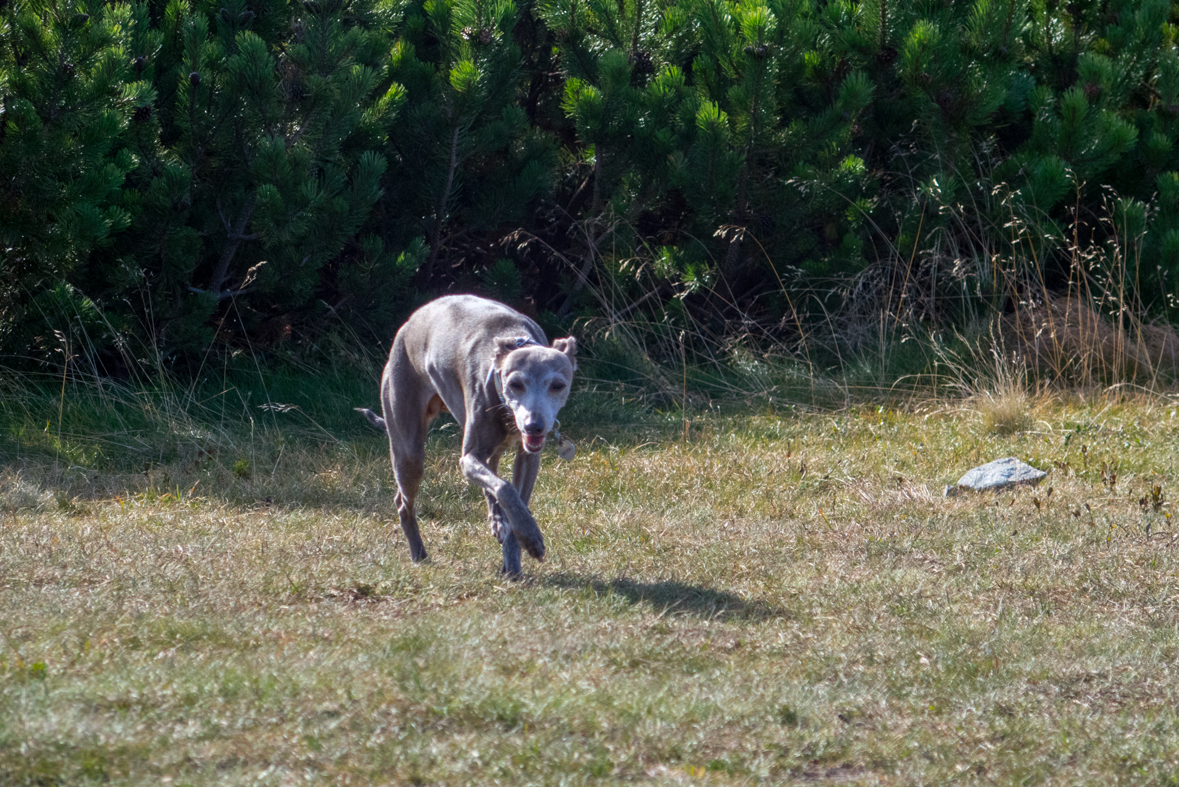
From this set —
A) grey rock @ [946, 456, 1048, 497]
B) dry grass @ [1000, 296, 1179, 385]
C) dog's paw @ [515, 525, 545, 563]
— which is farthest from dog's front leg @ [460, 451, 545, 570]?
dry grass @ [1000, 296, 1179, 385]

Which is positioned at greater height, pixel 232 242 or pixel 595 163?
pixel 595 163

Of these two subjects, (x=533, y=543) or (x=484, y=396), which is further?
(x=484, y=396)

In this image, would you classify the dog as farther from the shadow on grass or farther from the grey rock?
the grey rock

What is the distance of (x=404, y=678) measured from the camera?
3637 millimetres

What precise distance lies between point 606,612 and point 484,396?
1.09 m

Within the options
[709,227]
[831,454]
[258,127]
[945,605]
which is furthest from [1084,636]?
[258,127]

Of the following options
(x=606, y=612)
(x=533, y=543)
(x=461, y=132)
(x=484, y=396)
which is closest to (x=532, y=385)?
(x=484, y=396)

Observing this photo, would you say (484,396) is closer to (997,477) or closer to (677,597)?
(677,597)

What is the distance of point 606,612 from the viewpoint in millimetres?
4586

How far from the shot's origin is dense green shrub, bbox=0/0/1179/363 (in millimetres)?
8250

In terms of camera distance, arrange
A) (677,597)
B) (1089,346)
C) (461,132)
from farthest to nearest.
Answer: (461,132) < (1089,346) < (677,597)

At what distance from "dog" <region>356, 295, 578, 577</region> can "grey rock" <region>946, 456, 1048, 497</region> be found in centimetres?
290

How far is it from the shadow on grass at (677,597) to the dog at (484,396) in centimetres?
32

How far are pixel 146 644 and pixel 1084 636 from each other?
352 centimetres
